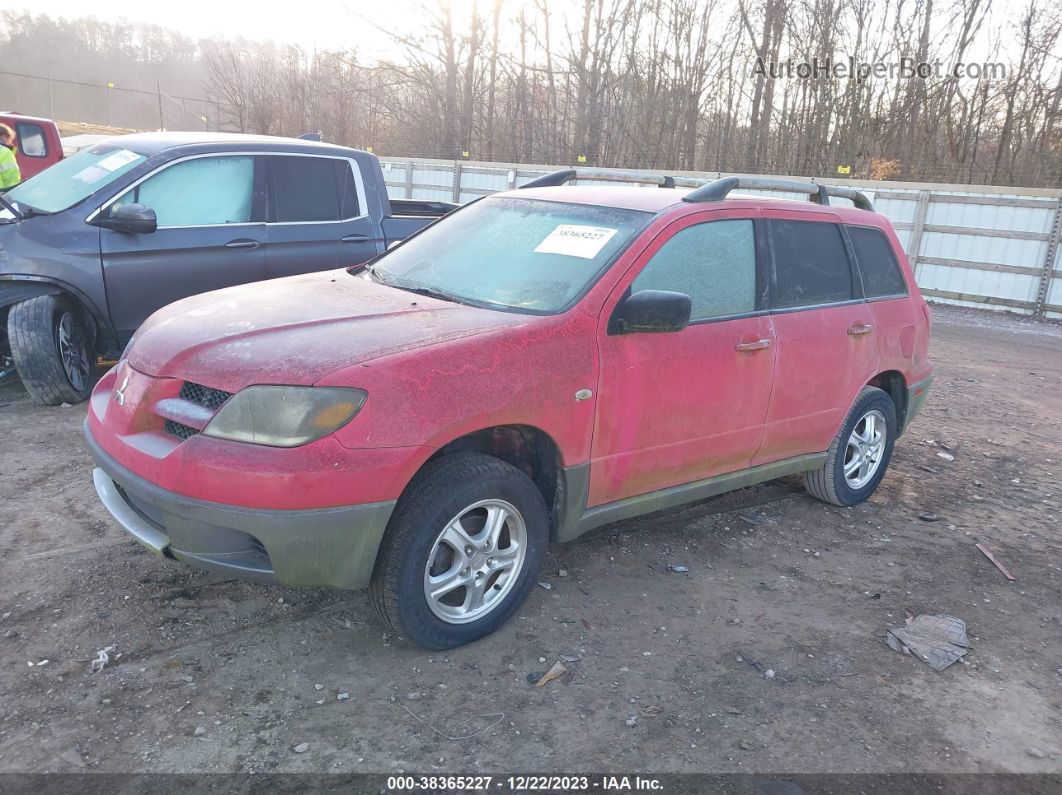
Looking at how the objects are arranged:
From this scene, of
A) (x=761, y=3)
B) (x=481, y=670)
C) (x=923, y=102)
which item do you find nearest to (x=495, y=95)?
(x=761, y=3)

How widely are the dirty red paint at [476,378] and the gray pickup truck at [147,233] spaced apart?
2415mm

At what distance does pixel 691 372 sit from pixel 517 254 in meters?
0.97

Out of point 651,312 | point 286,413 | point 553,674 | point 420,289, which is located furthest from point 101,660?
point 651,312

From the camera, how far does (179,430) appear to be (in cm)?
306

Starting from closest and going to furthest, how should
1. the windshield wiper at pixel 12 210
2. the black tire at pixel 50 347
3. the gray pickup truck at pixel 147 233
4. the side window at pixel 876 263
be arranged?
the side window at pixel 876 263 → the black tire at pixel 50 347 → the gray pickup truck at pixel 147 233 → the windshield wiper at pixel 12 210

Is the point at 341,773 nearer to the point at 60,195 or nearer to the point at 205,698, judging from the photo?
the point at 205,698

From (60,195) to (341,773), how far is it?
17.1ft

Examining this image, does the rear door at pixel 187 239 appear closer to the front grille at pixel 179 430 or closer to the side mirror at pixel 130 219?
the side mirror at pixel 130 219

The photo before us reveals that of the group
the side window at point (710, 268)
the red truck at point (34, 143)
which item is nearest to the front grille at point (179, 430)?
the side window at point (710, 268)

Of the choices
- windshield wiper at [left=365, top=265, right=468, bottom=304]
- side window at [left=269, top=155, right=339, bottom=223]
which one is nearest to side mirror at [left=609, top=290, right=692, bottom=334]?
windshield wiper at [left=365, top=265, right=468, bottom=304]

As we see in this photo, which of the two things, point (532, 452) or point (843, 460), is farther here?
point (843, 460)

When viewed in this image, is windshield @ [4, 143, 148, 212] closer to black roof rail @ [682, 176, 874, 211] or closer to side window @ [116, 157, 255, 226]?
side window @ [116, 157, 255, 226]

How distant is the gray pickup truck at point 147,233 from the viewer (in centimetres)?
571

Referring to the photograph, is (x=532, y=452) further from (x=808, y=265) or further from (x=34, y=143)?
(x=34, y=143)
